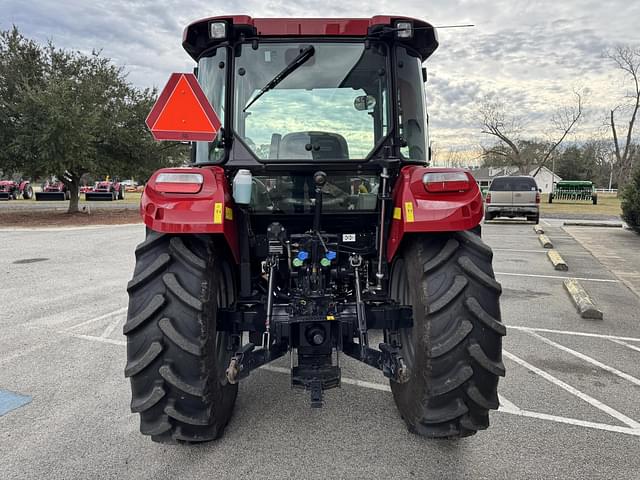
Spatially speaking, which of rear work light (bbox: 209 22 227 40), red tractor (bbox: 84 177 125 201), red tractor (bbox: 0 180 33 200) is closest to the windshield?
rear work light (bbox: 209 22 227 40)

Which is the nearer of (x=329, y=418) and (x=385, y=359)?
(x=385, y=359)

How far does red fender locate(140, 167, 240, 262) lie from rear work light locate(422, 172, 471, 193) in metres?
1.23

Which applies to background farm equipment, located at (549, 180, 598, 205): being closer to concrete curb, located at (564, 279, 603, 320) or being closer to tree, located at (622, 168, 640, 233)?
tree, located at (622, 168, 640, 233)

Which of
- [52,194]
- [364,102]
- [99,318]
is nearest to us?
[364,102]

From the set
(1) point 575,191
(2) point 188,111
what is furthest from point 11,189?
(1) point 575,191

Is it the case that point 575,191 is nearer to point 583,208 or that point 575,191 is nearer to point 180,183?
point 583,208

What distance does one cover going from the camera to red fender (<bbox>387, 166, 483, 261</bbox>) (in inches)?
109

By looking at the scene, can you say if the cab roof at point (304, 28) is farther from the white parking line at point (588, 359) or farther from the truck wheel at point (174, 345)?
the white parking line at point (588, 359)

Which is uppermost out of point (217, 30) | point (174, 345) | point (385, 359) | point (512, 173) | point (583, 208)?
point (512, 173)

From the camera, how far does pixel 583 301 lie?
6.49 m

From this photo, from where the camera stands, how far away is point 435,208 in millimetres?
2783

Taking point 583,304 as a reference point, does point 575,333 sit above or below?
below

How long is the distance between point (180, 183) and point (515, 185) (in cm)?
1887

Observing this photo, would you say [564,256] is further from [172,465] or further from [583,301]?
[172,465]
